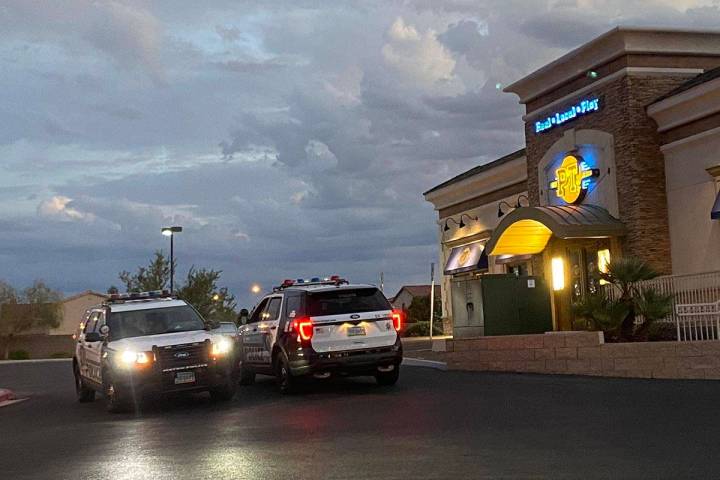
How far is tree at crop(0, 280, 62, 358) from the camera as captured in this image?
8088 cm

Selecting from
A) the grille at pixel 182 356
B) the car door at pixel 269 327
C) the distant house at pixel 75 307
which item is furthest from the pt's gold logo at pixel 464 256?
the distant house at pixel 75 307

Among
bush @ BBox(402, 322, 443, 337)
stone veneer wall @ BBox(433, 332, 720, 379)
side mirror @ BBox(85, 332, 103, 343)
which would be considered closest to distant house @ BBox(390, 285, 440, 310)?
bush @ BBox(402, 322, 443, 337)

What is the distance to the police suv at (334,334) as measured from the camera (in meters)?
17.7

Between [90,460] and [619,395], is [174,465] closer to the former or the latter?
[90,460]

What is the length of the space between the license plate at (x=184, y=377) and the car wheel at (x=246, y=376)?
15.3 ft

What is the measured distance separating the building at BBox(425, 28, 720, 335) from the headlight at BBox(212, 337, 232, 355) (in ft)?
29.7

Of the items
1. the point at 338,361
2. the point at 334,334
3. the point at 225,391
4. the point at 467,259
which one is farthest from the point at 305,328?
the point at 467,259

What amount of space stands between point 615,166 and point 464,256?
1422 cm

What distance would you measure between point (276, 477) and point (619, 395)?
789 cm

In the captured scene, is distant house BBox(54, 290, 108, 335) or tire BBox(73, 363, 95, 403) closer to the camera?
tire BBox(73, 363, 95, 403)

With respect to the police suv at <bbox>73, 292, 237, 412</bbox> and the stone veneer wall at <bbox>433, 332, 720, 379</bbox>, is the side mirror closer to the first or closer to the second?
the police suv at <bbox>73, 292, 237, 412</bbox>

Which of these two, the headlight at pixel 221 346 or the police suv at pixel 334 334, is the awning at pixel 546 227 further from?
the headlight at pixel 221 346

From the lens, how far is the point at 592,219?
88.0 feet

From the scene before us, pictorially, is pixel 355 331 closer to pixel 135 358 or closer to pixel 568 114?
pixel 135 358
